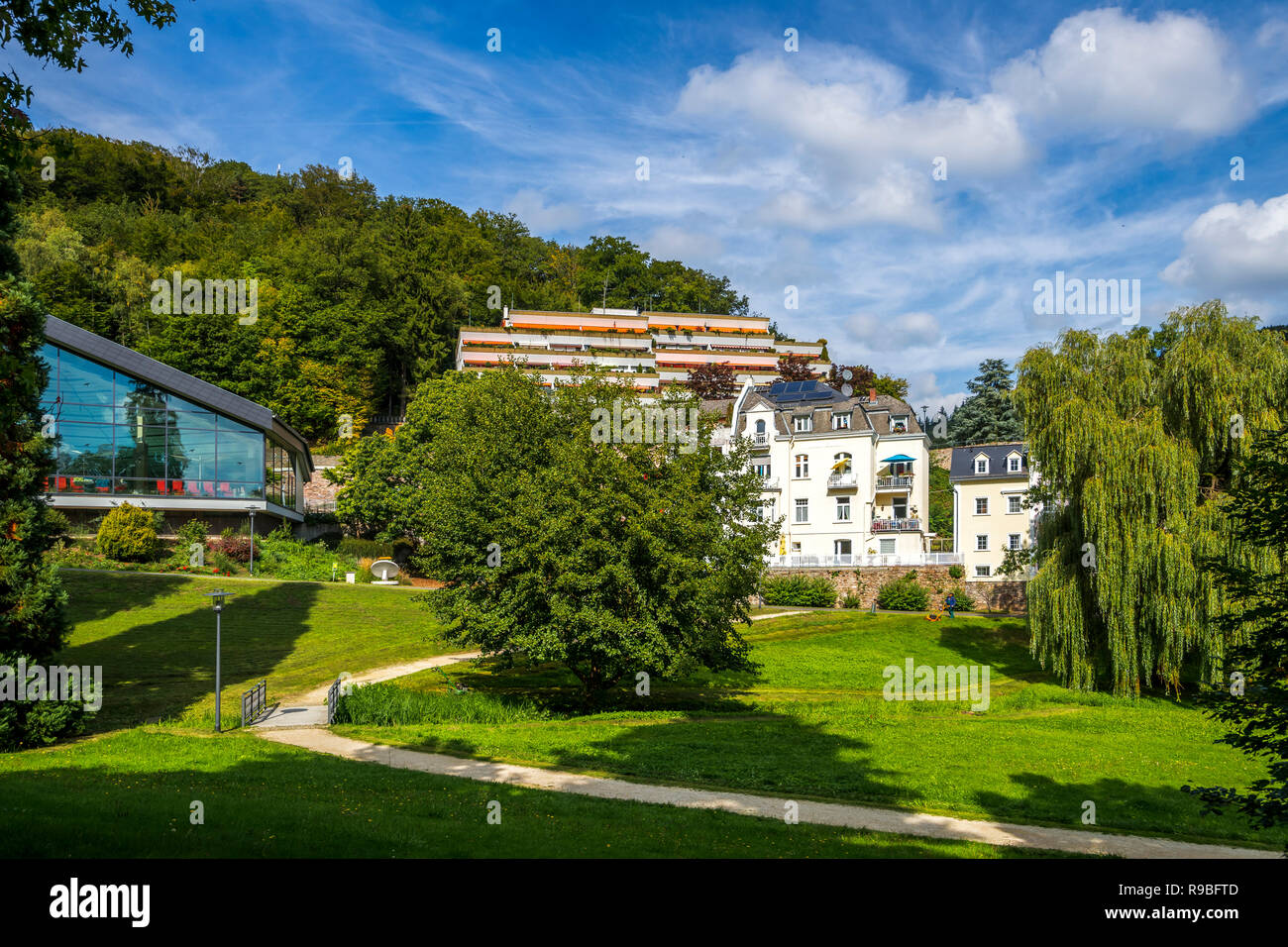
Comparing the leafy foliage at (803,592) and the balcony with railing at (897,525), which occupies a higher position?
the balcony with railing at (897,525)

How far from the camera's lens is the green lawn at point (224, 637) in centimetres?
2498

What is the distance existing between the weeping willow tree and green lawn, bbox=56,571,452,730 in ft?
77.4

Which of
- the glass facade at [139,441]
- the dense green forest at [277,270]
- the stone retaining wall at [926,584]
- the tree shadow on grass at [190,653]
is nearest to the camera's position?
the tree shadow on grass at [190,653]

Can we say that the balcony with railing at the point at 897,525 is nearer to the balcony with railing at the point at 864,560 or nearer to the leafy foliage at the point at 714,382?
the balcony with railing at the point at 864,560

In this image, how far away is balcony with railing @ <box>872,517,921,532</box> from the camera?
56.5m

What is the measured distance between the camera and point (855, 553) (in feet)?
184

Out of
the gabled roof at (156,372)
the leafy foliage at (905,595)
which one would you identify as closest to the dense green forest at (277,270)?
the gabled roof at (156,372)

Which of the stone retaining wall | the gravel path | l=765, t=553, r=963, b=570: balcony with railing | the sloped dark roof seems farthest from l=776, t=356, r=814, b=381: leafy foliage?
the gravel path

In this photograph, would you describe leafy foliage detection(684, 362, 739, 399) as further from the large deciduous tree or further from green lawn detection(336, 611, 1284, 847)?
the large deciduous tree

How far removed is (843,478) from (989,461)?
938cm

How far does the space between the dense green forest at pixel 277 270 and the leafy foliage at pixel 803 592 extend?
1609 inches
